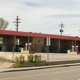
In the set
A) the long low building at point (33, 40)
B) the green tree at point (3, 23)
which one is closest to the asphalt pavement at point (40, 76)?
the long low building at point (33, 40)

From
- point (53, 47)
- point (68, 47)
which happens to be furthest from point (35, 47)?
point (68, 47)

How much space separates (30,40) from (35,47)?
2.65m

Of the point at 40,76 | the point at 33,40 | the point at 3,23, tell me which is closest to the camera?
the point at 40,76

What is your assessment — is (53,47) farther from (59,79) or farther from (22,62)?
(59,79)

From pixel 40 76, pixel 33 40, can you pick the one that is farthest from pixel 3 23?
pixel 40 76

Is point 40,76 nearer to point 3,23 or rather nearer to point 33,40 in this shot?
point 33,40

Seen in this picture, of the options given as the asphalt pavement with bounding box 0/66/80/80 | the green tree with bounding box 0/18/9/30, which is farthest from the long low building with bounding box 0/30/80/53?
the green tree with bounding box 0/18/9/30

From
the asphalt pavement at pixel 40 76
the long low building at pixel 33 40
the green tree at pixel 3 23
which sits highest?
the green tree at pixel 3 23

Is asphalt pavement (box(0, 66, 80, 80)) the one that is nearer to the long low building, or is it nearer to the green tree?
the long low building

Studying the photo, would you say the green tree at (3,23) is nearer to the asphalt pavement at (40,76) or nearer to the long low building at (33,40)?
the long low building at (33,40)

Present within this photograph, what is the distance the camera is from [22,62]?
72.7 feet

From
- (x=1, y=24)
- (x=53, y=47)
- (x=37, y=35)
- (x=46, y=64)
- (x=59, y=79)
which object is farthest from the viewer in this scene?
(x=1, y=24)

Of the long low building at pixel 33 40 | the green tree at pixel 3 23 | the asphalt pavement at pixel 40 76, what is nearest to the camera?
the asphalt pavement at pixel 40 76

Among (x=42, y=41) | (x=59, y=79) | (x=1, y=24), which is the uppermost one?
(x=1, y=24)
